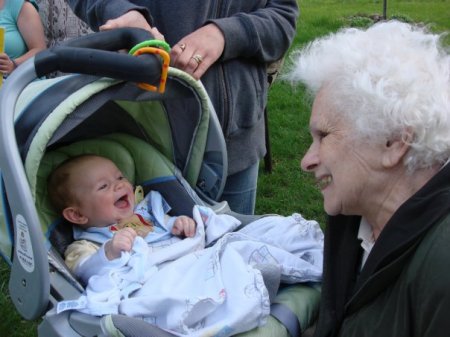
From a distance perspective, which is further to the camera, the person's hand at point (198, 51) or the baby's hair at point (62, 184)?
the baby's hair at point (62, 184)

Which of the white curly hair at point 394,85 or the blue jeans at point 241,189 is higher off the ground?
the white curly hair at point 394,85

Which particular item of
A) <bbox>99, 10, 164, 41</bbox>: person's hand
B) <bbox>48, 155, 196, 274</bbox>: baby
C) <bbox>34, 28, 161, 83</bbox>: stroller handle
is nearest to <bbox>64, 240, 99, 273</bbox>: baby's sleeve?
<bbox>48, 155, 196, 274</bbox>: baby

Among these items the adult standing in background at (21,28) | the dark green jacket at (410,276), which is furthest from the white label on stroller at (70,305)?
the adult standing in background at (21,28)

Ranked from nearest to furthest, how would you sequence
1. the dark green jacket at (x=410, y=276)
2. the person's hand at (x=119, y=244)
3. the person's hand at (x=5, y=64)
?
1. the dark green jacket at (x=410, y=276)
2. the person's hand at (x=119, y=244)
3. the person's hand at (x=5, y=64)

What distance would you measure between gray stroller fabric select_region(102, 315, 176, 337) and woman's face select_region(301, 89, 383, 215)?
1.84ft

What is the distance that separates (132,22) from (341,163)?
93 centimetres

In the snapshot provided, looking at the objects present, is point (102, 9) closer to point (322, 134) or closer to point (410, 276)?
point (322, 134)

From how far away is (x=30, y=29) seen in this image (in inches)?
161

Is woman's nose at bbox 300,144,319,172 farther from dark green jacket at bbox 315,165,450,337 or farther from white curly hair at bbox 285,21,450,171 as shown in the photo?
dark green jacket at bbox 315,165,450,337

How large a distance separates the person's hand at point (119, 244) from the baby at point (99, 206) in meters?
0.14

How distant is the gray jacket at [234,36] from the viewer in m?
2.28

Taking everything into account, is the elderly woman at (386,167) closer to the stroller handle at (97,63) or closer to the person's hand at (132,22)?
the stroller handle at (97,63)

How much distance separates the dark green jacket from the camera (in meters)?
1.36

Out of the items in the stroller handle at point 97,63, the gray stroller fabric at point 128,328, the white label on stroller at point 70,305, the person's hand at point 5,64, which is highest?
the stroller handle at point 97,63
